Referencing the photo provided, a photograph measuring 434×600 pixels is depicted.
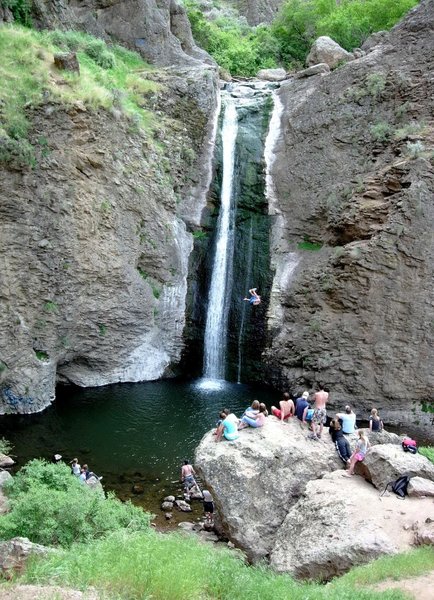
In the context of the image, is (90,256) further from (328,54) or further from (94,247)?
(328,54)

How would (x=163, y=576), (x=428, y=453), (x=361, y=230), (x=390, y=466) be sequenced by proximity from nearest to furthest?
(x=163, y=576), (x=390, y=466), (x=428, y=453), (x=361, y=230)

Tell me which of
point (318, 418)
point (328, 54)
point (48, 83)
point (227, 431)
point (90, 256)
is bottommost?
point (227, 431)

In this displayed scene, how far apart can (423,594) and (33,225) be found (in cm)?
1729

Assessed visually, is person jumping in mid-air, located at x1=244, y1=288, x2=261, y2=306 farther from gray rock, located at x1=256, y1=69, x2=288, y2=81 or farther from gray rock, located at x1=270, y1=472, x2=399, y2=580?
gray rock, located at x1=256, y1=69, x2=288, y2=81

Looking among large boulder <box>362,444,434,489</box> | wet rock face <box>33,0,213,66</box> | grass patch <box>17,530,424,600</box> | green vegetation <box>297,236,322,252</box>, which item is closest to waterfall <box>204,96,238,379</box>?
green vegetation <box>297,236,322,252</box>

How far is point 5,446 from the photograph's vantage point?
16250mm

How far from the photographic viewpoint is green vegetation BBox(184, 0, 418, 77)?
37562 millimetres

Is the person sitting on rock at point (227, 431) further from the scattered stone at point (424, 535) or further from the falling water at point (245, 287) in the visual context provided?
the falling water at point (245, 287)

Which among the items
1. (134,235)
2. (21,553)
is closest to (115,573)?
(21,553)

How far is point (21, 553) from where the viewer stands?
6.63 meters

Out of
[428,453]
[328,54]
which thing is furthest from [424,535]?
[328,54]

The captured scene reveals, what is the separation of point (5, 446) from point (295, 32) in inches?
1620

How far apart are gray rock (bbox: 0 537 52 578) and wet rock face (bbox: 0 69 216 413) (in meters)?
12.9

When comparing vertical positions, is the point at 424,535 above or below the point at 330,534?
above
